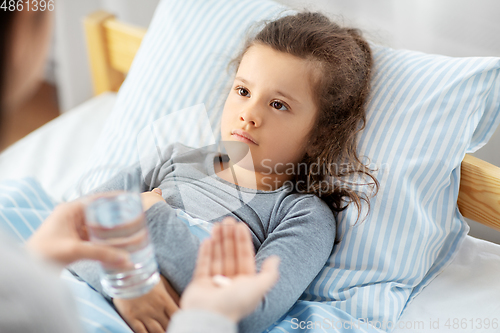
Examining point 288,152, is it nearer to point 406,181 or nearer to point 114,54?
point 406,181

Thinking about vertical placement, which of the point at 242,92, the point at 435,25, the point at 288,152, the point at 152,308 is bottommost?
the point at 152,308

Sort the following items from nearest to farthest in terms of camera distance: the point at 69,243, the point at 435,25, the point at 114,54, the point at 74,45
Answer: the point at 69,243
the point at 435,25
the point at 114,54
the point at 74,45

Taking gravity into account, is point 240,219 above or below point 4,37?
below

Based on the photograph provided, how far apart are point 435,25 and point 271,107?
1.77 ft


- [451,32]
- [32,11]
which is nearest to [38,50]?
[32,11]

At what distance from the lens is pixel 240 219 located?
84 cm

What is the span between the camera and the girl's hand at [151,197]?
27.4 inches

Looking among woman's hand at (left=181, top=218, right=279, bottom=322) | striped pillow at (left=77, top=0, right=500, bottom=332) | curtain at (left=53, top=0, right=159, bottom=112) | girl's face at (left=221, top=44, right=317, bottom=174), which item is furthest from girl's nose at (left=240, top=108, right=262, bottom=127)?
curtain at (left=53, top=0, right=159, bottom=112)

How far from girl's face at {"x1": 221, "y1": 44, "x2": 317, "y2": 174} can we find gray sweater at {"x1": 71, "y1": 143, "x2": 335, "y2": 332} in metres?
0.07

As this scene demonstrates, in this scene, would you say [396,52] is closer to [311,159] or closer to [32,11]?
[311,159]

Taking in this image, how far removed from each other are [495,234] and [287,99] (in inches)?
26.5

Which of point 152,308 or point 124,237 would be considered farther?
point 152,308

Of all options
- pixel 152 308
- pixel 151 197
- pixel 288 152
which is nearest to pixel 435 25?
pixel 288 152

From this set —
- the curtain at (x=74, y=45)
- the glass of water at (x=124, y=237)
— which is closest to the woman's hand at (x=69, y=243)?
the glass of water at (x=124, y=237)
